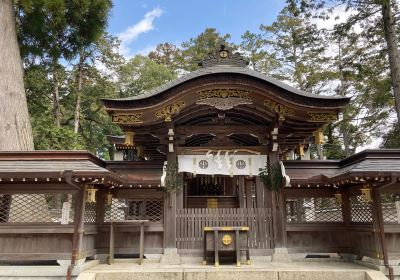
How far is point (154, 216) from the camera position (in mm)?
8383

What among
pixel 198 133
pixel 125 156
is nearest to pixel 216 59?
pixel 198 133

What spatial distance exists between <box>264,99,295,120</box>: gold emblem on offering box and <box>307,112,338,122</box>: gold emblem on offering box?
1.53ft

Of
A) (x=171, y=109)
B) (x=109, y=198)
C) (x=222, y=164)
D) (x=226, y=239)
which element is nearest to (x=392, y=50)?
(x=222, y=164)

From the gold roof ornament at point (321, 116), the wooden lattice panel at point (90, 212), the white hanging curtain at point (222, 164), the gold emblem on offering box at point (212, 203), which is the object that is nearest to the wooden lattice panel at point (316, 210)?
the white hanging curtain at point (222, 164)

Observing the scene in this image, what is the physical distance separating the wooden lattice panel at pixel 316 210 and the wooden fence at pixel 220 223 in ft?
2.86

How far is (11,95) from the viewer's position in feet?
33.0

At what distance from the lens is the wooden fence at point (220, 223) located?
316 inches

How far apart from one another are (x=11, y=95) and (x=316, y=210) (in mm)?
10459

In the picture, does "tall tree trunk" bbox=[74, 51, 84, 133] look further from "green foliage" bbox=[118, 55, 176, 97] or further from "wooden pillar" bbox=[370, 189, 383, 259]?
"wooden pillar" bbox=[370, 189, 383, 259]

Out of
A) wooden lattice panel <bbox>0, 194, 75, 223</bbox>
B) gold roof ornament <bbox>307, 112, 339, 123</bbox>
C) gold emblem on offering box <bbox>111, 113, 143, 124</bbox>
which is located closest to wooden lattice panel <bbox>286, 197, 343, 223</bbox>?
gold roof ornament <bbox>307, 112, 339, 123</bbox>

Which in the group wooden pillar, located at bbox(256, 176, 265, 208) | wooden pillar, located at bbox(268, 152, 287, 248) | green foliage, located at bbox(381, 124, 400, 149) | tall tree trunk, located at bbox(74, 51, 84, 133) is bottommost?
wooden pillar, located at bbox(268, 152, 287, 248)

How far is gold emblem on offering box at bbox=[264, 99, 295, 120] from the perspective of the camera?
7840 millimetres

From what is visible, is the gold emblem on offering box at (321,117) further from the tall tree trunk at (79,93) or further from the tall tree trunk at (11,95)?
the tall tree trunk at (79,93)

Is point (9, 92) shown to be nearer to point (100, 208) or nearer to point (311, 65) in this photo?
point (100, 208)
